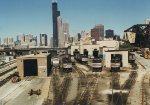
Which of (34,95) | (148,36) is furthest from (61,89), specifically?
(148,36)

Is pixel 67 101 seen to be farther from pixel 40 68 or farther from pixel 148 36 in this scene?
pixel 148 36

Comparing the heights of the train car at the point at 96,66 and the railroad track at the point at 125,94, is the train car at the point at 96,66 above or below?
above

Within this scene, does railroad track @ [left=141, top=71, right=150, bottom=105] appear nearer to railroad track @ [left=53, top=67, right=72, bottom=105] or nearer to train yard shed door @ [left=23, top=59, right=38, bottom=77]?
railroad track @ [left=53, top=67, right=72, bottom=105]

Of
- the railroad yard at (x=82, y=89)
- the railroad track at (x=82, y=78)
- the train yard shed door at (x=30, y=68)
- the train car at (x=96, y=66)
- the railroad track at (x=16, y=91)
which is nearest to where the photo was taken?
the railroad yard at (x=82, y=89)

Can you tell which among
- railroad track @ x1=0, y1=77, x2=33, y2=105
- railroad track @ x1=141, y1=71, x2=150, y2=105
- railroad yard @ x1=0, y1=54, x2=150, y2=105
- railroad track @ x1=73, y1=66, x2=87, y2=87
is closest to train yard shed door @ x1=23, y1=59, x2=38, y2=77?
railroad yard @ x1=0, y1=54, x2=150, y2=105

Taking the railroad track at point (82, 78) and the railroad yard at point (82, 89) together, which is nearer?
the railroad yard at point (82, 89)

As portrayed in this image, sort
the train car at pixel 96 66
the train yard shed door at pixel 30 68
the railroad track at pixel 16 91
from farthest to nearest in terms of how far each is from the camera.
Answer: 1. the train yard shed door at pixel 30 68
2. the train car at pixel 96 66
3. the railroad track at pixel 16 91

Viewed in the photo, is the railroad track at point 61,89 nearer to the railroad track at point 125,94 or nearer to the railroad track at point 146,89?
the railroad track at point 125,94

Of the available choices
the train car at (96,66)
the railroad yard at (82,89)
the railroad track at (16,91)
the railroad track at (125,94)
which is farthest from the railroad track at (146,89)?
the railroad track at (16,91)

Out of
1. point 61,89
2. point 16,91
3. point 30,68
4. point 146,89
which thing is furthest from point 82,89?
Result: point 30,68
